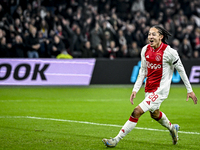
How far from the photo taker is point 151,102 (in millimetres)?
6148

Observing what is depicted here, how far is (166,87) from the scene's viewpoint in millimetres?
6289

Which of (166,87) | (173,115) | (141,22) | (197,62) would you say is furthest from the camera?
(141,22)

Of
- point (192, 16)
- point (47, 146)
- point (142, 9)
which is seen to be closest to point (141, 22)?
point (142, 9)

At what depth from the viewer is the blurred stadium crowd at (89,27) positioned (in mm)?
18188

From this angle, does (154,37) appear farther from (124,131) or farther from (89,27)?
(89,27)

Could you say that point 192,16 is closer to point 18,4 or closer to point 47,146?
point 18,4

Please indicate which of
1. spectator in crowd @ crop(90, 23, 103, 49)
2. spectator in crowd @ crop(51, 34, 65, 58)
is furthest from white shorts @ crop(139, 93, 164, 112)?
spectator in crowd @ crop(90, 23, 103, 49)

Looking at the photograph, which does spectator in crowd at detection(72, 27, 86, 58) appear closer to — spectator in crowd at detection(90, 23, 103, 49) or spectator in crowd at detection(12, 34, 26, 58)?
spectator in crowd at detection(90, 23, 103, 49)

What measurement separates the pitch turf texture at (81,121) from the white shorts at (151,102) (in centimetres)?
61

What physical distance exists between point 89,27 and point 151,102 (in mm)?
14897

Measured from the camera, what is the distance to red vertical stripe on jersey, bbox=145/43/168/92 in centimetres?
628

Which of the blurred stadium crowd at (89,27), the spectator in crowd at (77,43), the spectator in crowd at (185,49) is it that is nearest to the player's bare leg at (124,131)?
the blurred stadium crowd at (89,27)

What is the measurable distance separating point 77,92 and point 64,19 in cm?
571

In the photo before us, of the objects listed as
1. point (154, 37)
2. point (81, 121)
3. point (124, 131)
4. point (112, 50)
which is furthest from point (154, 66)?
point (112, 50)
